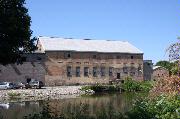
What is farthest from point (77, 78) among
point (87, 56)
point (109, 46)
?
point (109, 46)

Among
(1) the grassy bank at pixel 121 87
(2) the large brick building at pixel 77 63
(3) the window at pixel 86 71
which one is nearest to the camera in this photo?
(1) the grassy bank at pixel 121 87

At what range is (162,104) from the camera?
11297 millimetres

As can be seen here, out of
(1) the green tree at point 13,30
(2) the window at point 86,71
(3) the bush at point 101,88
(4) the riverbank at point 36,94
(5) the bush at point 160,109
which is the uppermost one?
(1) the green tree at point 13,30

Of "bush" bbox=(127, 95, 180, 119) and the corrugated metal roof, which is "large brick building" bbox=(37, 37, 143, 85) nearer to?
the corrugated metal roof

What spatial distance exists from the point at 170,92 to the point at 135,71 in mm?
62494

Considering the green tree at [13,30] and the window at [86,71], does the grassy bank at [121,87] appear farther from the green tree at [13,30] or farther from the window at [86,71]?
the green tree at [13,30]

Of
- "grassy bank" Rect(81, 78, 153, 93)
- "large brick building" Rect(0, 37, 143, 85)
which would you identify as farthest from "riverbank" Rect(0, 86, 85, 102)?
"large brick building" Rect(0, 37, 143, 85)

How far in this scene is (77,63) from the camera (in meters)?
63.0

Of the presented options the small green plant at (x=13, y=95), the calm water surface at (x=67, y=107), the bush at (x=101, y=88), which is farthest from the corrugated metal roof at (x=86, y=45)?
the calm water surface at (x=67, y=107)

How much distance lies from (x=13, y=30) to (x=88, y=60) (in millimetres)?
47168

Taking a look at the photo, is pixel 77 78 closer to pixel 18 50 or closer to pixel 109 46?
pixel 109 46

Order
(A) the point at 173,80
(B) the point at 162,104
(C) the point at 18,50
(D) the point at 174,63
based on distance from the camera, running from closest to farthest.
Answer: (A) the point at 173,80 → (D) the point at 174,63 → (B) the point at 162,104 → (C) the point at 18,50

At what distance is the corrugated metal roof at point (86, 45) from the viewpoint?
6153cm

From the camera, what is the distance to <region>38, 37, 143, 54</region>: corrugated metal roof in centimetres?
6153
